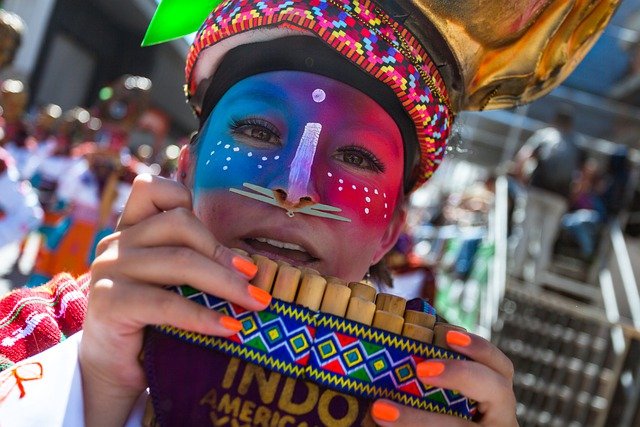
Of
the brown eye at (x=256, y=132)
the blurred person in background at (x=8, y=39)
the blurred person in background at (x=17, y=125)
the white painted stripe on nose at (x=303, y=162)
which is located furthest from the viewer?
the blurred person in background at (x=17, y=125)

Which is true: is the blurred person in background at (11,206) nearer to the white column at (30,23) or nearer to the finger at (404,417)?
the finger at (404,417)

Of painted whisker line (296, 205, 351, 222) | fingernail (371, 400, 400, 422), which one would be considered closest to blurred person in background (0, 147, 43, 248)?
painted whisker line (296, 205, 351, 222)

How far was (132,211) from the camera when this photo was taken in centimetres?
120

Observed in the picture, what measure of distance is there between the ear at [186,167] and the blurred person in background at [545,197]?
24.8 ft

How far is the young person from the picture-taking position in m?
1.12

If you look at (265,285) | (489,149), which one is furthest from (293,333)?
(489,149)

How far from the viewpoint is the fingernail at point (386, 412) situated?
113 cm

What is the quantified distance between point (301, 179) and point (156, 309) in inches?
17.0

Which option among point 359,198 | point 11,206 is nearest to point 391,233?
point 359,198

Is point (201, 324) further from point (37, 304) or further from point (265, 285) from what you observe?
point (37, 304)

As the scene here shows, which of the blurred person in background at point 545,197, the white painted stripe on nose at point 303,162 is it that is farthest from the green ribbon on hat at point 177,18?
the blurred person in background at point 545,197

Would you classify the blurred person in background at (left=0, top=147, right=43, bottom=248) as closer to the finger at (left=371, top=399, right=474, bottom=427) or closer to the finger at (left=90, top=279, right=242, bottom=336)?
the finger at (left=90, top=279, right=242, bottom=336)

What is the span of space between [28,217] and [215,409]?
3.92m

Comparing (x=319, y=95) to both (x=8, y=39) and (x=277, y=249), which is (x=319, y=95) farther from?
(x=8, y=39)
